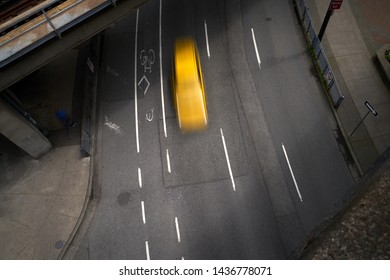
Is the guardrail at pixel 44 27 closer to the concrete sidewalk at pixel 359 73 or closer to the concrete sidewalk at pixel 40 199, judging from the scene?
the concrete sidewalk at pixel 40 199

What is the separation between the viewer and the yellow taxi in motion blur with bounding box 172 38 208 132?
685 inches

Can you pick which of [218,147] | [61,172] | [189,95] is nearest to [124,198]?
[61,172]

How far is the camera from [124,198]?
54.1 feet

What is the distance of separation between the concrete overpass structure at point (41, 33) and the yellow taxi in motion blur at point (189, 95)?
4.16m

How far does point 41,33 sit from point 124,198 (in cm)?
870

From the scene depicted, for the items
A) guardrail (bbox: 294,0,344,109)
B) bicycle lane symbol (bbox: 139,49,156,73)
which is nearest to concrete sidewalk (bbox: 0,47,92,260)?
bicycle lane symbol (bbox: 139,49,156,73)

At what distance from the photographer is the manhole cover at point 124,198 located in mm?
16359

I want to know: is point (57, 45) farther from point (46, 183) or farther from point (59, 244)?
point (59, 244)

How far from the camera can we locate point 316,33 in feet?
65.5

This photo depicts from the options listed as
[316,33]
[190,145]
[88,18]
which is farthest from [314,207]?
[88,18]

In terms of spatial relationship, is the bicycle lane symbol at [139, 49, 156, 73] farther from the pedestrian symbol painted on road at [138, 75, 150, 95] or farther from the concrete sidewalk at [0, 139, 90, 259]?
the concrete sidewalk at [0, 139, 90, 259]

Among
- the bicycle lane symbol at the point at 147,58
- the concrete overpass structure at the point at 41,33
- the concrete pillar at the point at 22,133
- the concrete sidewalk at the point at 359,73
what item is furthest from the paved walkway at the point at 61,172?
the bicycle lane symbol at the point at 147,58

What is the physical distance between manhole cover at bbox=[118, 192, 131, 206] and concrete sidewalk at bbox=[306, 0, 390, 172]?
483 inches
